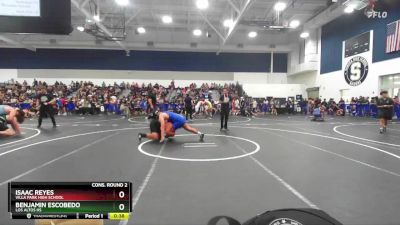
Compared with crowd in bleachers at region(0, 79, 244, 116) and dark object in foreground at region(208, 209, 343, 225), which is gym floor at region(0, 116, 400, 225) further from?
crowd in bleachers at region(0, 79, 244, 116)

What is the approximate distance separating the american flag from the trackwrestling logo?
7.34 ft

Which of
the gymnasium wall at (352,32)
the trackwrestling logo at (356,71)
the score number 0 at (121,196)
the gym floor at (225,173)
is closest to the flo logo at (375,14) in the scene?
the gymnasium wall at (352,32)

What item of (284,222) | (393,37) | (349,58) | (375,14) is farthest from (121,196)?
(349,58)

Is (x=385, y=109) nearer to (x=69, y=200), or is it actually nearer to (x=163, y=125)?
(x=163, y=125)

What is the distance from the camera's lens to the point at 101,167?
509 cm

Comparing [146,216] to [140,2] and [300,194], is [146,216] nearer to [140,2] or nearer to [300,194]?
[300,194]

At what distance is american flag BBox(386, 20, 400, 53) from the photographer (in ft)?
55.4

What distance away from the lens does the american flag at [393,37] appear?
55.4 feet

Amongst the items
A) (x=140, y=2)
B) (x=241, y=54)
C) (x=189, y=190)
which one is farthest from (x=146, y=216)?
(x=241, y=54)

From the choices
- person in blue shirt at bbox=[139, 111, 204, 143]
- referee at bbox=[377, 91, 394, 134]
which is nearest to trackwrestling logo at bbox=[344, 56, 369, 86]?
referee at bbox=[377, 91, 394, 134]

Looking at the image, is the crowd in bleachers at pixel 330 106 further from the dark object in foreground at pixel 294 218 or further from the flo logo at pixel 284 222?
the flo logo at pixel 284 222

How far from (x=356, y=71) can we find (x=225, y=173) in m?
19.7

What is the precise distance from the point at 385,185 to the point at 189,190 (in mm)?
2735

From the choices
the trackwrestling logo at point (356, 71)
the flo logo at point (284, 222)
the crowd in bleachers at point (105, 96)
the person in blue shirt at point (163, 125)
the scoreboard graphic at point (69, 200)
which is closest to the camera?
the scoreboard graphic at point (69, 200)
